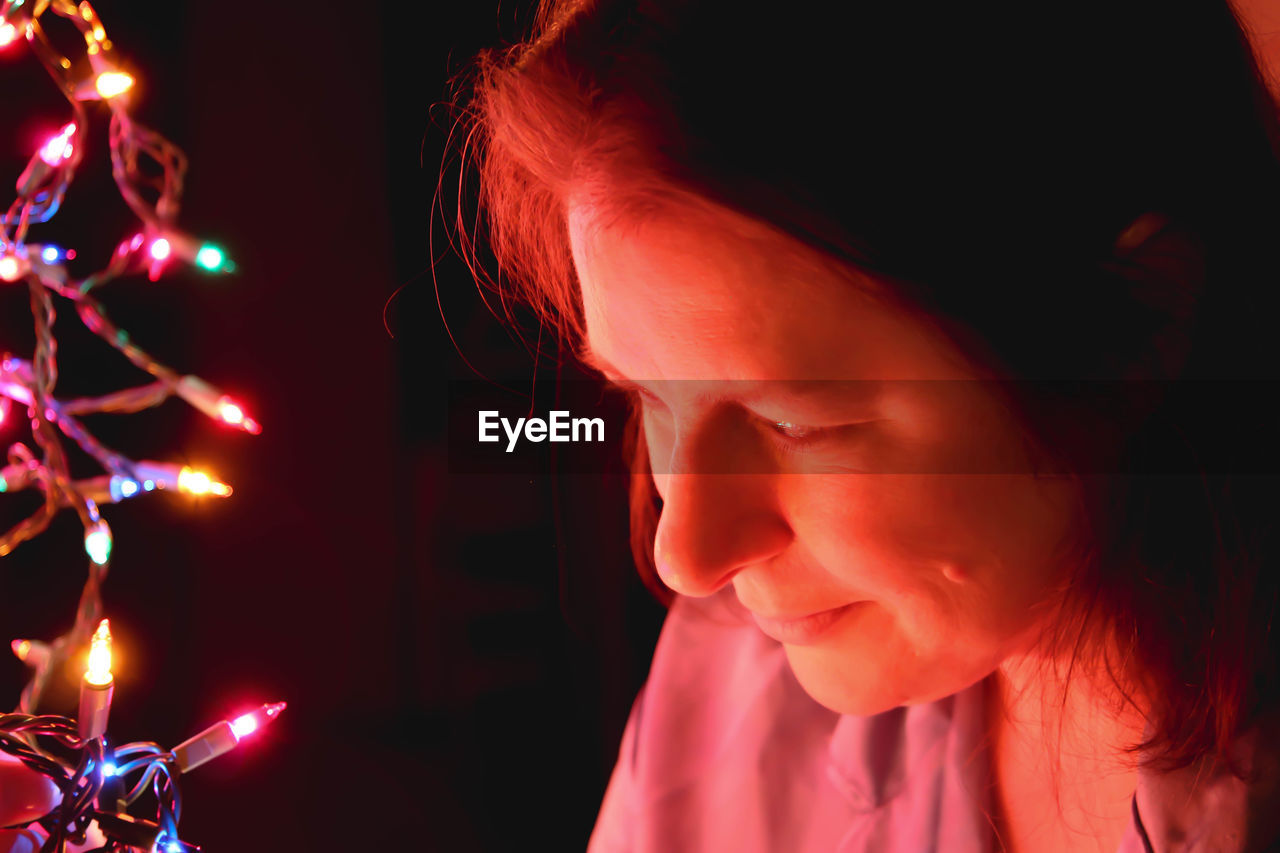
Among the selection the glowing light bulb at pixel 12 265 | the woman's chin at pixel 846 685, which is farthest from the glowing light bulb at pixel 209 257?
the woman's chin at pixel 846 685

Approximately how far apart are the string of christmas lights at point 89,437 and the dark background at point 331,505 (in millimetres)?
47

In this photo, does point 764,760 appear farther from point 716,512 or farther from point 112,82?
point 112,82

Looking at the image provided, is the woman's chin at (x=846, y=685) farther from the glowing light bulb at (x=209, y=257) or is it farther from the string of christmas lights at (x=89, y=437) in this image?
the glowing light bulb at (x=209, y=257)

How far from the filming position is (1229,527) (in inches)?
20.3

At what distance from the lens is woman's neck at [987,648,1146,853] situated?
2.04ft

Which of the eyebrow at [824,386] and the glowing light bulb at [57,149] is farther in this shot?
the glowing light bulb at [57,149]

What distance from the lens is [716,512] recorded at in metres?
0.52

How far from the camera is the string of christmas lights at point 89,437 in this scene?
513 millimetres

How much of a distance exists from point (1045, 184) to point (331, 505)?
71cm

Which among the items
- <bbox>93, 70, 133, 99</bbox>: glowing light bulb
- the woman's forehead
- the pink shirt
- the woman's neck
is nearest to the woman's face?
the woman's forehead

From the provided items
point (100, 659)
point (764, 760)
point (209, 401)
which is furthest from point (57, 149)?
point (764, 760)

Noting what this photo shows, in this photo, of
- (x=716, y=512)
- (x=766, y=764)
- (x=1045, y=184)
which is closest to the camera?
(x=1045, y=184)

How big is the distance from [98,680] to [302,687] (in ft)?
1.47

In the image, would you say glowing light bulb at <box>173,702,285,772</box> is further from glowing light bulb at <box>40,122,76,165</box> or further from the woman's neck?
the woman's neck
